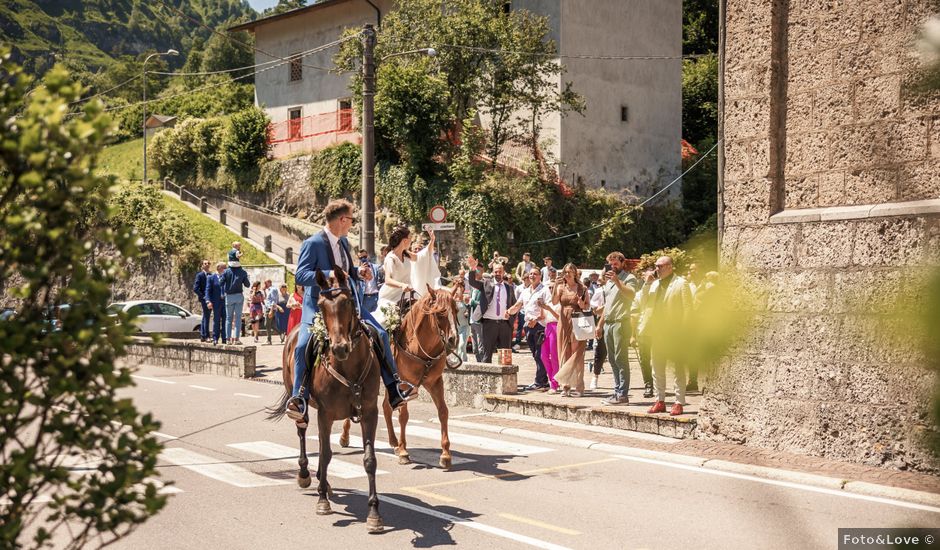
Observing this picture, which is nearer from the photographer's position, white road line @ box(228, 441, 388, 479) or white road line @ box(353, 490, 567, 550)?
white road line @ box(353, 490, 567, 550)

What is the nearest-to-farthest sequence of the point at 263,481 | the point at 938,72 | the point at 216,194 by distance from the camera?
the point at 938,72 → the point at 263,481 → the point at 216,194

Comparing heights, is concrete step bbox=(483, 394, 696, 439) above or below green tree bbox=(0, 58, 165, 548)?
below

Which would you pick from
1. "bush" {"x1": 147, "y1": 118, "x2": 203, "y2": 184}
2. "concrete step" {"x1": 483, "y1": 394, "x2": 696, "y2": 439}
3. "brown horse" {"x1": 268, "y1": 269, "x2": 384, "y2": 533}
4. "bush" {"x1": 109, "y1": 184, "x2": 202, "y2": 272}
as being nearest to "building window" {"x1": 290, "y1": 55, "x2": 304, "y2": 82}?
"bush" {"x1": 147, "y1": 118, "x2": 203, "y2": 184}

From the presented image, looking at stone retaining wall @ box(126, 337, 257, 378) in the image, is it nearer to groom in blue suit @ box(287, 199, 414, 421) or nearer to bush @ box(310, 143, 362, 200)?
groom in blue suit @ box(287, 199, 414, 421)

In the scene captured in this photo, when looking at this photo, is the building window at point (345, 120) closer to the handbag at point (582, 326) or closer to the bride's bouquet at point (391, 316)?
the handbag at point (582, 326)

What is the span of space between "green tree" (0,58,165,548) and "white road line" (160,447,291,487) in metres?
6.49

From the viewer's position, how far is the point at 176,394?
1773cm

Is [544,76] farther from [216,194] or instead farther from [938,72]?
[938,72]

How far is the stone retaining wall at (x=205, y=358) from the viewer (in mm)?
20875

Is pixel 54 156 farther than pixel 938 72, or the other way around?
pixel 54 156

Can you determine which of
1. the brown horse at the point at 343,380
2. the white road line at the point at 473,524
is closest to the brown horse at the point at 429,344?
the white road line at the point at 473,524

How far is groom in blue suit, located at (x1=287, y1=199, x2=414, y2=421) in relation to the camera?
8492 mm

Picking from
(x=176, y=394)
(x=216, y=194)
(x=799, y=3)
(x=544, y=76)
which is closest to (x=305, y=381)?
(x=799, y=3)

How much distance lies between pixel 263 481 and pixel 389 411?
1650 millimetres
